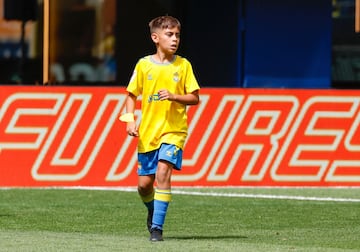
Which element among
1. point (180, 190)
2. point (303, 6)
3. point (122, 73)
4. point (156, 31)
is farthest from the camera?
point (122, 73)

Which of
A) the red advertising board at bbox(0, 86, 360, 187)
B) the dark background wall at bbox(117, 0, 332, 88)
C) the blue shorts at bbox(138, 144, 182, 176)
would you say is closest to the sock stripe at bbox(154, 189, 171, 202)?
the blue shorts at bbox(138, 144, 182, 176)

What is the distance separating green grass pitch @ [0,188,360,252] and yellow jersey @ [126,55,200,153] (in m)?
0.89

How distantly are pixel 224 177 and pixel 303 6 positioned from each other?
15.4 ft

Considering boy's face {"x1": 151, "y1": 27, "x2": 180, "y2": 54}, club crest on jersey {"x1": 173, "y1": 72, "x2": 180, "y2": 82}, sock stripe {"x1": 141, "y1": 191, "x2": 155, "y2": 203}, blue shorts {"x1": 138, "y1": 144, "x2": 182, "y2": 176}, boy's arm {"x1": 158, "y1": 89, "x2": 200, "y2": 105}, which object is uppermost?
boy's face {"x1": 151, "y1": 27, "x2": 180, "y2": 54}

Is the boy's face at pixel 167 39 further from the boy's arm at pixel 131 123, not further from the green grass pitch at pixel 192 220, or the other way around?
the green grass pitch at pixel 192 220

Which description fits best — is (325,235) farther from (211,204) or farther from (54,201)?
(54,201)

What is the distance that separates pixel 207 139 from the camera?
18.0 meters

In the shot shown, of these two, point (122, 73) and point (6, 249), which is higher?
point (6, 249)

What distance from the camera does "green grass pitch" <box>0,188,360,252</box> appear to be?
11.0 meters

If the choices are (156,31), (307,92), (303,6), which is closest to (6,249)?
(156,31)

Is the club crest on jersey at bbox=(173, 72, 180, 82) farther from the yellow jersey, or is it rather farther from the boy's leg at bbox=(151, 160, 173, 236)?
the boy's leg at bbox=(151, 160, 173, 236)

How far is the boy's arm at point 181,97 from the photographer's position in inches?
441

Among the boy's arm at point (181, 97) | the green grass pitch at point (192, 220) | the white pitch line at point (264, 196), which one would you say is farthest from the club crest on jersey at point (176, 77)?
the white pitch line at point (264, 196)

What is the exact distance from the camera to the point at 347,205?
50.5 feet
